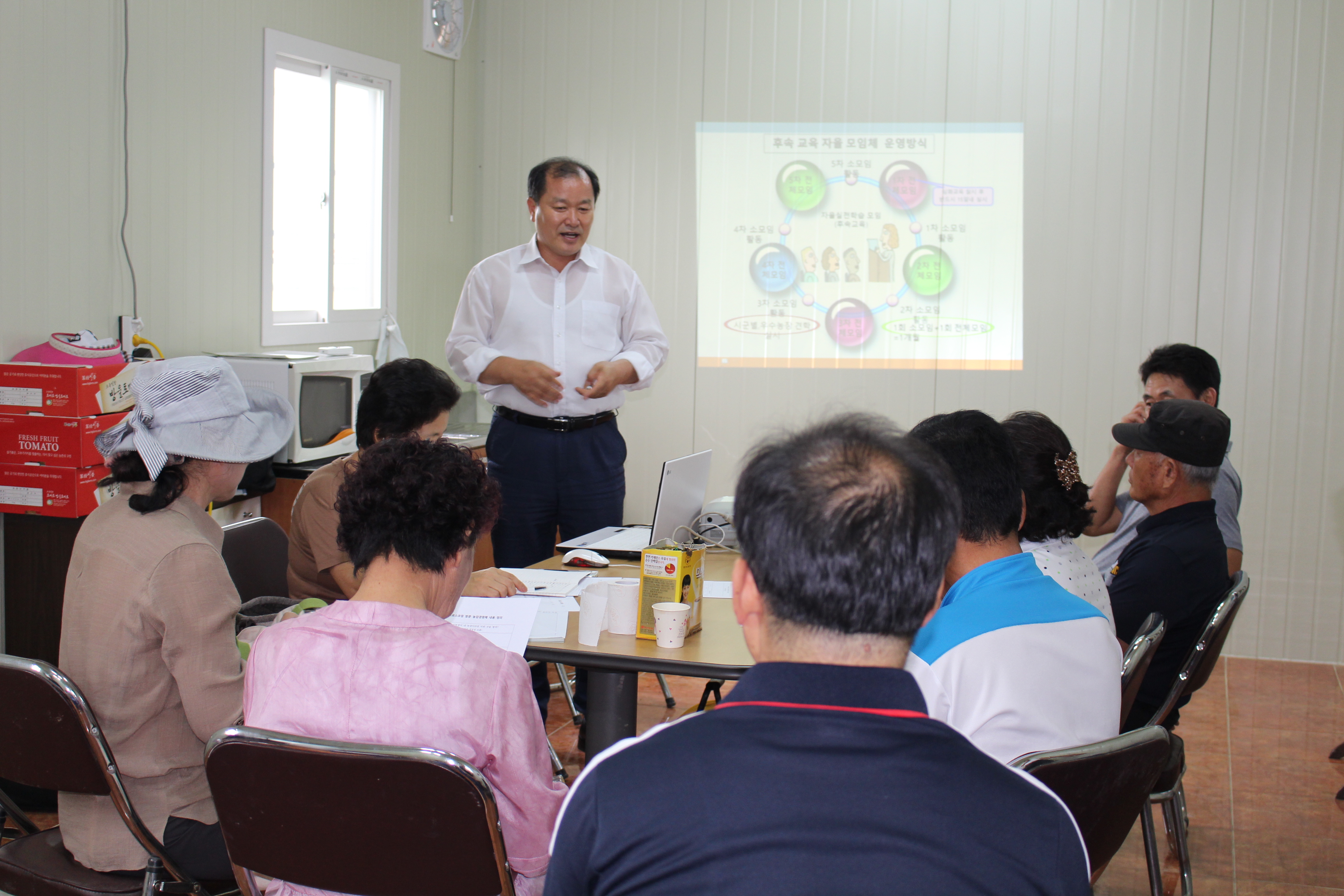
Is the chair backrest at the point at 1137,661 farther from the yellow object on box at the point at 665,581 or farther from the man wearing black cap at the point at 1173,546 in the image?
the yellow object on box at the point at 665,581

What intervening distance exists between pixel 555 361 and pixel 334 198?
1558 millimetres

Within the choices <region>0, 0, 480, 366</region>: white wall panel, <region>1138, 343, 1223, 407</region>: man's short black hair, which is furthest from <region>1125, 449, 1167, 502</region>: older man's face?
<region>0, 0, 480, 366</region>: white wall panel

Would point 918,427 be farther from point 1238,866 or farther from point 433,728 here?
point 1238,866

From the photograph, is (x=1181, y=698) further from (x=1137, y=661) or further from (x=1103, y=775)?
(x=1103, y=775)

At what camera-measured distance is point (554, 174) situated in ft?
11.3

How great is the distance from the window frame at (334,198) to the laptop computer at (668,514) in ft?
6.12

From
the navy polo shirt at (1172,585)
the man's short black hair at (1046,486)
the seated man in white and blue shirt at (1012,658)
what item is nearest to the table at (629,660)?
the seated man in white and blue shirt at (1012,658)

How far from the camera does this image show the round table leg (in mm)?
2469

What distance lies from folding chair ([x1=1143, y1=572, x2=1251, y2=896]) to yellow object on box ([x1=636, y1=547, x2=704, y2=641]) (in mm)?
1074

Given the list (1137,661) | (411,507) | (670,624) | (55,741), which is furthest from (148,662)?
(1137,661)

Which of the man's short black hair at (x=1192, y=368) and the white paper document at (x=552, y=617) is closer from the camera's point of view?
the white paper document at (x=552, y=617)

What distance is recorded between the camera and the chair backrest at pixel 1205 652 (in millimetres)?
2238

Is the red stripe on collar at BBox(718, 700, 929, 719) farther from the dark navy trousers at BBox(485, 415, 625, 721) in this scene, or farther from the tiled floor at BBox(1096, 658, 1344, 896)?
the dark navy trousers at BBox(485, 415, 625, 721)

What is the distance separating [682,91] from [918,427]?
11.8ft
